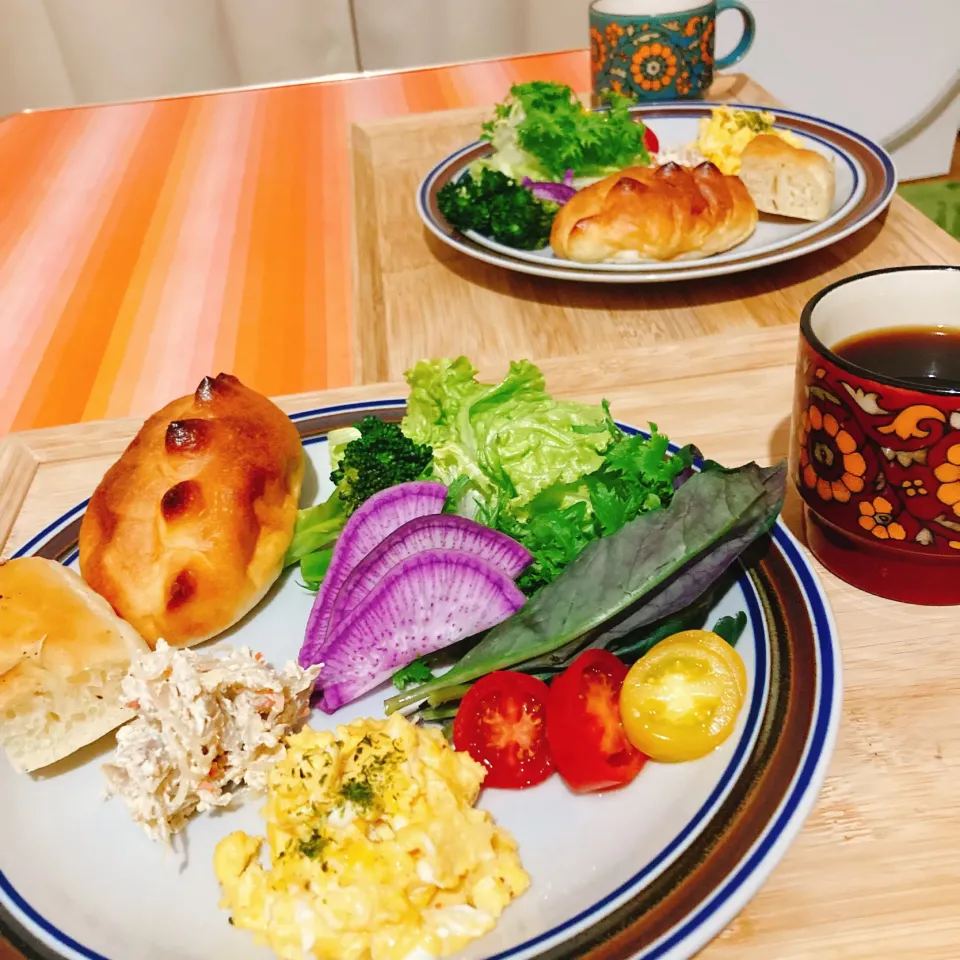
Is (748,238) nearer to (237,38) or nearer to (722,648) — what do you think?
(722,648)

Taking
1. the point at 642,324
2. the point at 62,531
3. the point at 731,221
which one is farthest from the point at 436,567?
the point at 731,221

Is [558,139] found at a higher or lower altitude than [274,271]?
higher

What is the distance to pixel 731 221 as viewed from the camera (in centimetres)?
215

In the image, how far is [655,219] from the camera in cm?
208

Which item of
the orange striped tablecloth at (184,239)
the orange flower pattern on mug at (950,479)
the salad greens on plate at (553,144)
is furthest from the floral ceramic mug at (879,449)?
the salad greens on plate at (553,144)

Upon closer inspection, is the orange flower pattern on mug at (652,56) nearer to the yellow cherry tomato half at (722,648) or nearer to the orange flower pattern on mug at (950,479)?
the orange flower pattern on mug at (950,479)

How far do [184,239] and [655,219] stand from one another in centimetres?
149

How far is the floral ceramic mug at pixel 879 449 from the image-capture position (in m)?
1.03

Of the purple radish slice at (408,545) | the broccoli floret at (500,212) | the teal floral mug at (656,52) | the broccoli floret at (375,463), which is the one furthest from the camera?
the teal floral mug at (656,52)

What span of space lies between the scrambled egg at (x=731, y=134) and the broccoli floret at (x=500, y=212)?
2.26 ft

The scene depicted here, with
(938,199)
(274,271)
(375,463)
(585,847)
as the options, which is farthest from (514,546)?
(938,199)

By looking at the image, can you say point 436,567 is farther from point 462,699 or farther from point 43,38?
point 43,38

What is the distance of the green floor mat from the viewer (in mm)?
5539

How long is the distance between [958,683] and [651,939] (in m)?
0.55
